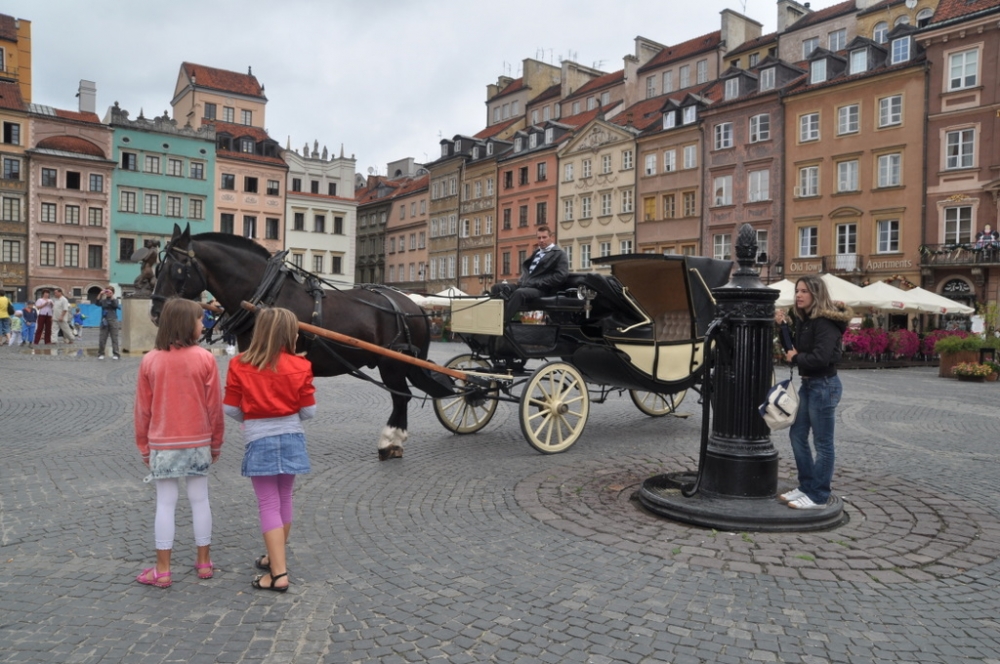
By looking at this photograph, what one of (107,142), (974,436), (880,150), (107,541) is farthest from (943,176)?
(107,142)

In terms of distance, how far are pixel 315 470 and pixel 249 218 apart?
5841 centimetres

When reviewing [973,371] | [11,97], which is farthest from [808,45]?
[11,97]

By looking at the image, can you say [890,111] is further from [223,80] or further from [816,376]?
[223,80]

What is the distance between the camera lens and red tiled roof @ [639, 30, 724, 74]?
159 feet

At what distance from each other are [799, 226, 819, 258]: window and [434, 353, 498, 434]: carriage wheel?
32214 mm

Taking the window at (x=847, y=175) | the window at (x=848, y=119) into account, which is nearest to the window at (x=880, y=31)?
the window at (x=848, y=119)

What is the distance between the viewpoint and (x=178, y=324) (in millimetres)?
4250

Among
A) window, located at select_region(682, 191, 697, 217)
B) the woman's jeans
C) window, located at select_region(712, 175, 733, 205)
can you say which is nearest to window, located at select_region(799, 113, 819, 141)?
window, located at select_region(712, 175, 733, 205)

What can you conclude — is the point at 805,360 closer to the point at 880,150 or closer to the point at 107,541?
the point at 107,541

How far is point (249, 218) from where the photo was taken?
61.8 m

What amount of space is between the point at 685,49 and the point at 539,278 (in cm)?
4750

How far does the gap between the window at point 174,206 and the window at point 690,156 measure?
3685 cm

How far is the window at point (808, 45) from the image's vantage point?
43.3m

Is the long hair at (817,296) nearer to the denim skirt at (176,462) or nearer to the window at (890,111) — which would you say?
the denim skirt at (176,462)
